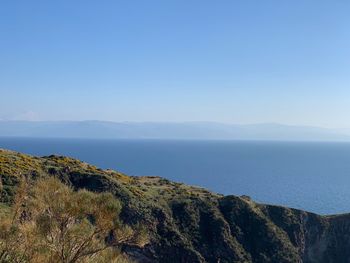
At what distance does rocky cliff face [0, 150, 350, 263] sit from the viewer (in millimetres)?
57531

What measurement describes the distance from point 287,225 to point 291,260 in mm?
8614

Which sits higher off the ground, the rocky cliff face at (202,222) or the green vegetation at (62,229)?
the green vegetation at (62,229)

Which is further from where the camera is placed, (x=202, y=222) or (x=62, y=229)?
(x=202, y=222)

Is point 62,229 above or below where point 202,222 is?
above

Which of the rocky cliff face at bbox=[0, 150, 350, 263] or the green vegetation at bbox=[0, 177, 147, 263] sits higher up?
the green vegetation at bbox=[0, 177, 147, 263]

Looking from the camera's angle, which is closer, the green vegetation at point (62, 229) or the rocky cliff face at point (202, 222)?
the green vegetation at point (62, 229)

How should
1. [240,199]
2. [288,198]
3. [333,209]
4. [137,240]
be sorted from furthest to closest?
[288,198] → [333,209] → [240,199] → [137,240]

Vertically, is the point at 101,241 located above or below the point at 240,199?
above

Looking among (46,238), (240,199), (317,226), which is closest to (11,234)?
(46,238)

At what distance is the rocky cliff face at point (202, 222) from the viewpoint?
5753 centimetres

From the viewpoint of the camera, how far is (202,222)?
6475 centimetres

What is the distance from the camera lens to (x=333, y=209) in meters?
131

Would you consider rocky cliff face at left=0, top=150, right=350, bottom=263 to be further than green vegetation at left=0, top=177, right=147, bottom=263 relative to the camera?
Yes

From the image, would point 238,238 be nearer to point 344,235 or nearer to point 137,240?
point 344,235
